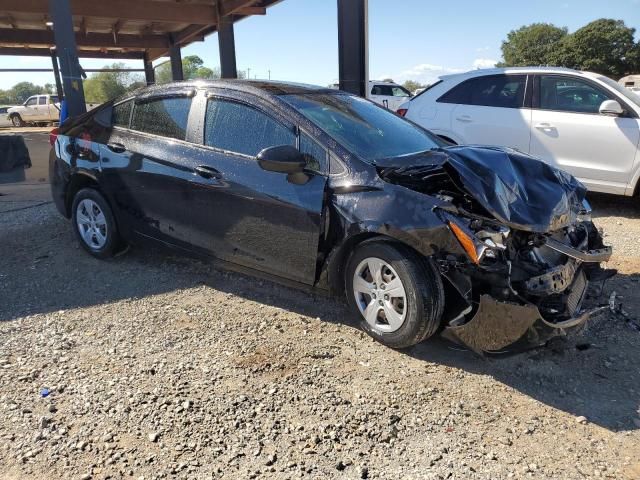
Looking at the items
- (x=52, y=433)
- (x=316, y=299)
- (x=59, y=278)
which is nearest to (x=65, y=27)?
(x=59, y=278)

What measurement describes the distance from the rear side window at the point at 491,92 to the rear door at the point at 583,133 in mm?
224

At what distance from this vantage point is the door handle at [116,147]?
4.70 metres

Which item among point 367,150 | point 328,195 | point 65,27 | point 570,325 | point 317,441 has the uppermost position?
point 65,27

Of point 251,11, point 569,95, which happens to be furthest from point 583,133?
point 251,11

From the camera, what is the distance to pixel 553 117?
6.62 meters

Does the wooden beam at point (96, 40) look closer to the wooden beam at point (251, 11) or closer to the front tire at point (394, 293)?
the wooden beam at point (251, 11)

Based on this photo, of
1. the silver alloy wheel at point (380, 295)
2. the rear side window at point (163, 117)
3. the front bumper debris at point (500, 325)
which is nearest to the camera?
the front bumper debris at point (500, 325)

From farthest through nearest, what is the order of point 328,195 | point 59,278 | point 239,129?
point 59,278 < point 239,129 < point 328,195

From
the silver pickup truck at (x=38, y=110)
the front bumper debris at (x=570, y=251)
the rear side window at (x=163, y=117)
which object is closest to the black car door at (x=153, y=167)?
the rear side window at (x=163, y=117)

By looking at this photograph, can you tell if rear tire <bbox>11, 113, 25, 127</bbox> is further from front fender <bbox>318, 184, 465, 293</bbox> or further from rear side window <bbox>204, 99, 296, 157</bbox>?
front fender <bbox>318, 184, 465, 293</bbox>

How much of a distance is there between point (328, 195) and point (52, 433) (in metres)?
2.05

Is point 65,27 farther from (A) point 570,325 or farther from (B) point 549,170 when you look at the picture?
(A) point 570,325

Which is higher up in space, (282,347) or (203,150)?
(203,150)

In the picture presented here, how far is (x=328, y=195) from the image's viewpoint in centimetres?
350
